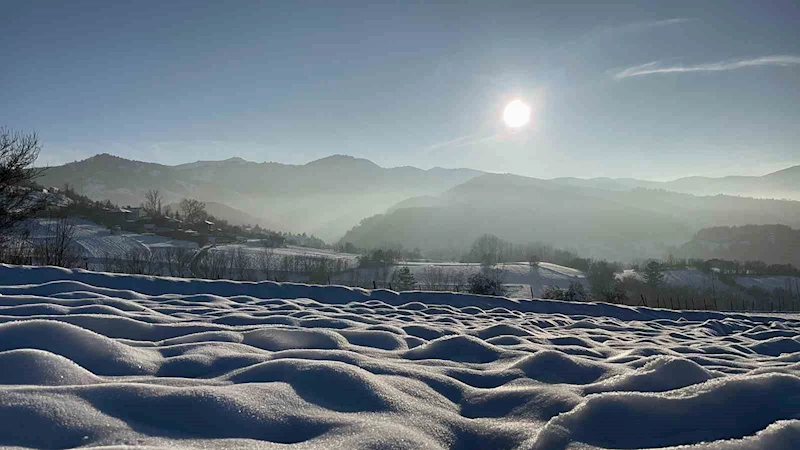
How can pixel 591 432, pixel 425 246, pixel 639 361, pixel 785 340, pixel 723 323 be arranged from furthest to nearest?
pixel 425 246 → pixel 723 323 → pixel 785 340 → pixel 639 361 → pixel 591 432

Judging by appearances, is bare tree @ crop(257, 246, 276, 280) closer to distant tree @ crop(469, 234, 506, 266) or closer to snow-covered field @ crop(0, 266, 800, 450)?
distant tree @ crop(469, 234, 506, 266)

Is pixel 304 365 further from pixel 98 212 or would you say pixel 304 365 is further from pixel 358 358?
pixel 98 212

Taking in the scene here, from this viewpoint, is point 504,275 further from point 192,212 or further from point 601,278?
point 192,212

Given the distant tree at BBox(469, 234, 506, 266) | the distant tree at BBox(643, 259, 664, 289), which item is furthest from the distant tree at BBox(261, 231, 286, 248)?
the distant tree at BBox(643, 259, 664, 289)

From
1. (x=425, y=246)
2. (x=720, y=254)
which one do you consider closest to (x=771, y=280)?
(x=720, y=254)

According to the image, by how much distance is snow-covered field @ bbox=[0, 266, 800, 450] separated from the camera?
5.36 feet

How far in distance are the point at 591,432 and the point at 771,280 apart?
3931 inches

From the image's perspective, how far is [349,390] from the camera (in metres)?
2.20

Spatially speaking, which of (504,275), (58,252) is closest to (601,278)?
(504,275)

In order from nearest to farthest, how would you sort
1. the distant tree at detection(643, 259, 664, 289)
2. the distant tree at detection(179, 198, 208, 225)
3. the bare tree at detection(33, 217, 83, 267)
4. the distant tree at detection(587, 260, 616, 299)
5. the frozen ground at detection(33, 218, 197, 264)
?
the bare tree at detection(33, 217, 83, 267) → the frozen ground at detection(33, 218, 197, 264) → the distant tree at detection(587, 260, 616, 299) → the distant tree at detection(643, 259, 664, 289) → the distant tree at detection(179, 198, 208, 225)

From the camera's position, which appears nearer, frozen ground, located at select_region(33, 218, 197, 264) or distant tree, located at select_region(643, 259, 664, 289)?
frozen ground, located at select_region(33, 218, 197, 264)

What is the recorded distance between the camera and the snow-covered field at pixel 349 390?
1635mm

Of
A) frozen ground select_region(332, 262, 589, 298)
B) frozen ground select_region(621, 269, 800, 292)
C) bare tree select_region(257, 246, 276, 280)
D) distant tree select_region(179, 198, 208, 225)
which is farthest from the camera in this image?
distant tree select_region(179, 198, 208, 225)

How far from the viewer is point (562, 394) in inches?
88.8
